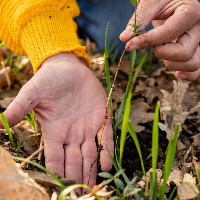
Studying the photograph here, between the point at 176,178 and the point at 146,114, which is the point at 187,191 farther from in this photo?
the point at 146,114

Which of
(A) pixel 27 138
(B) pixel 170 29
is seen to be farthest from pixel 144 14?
(A) pixel 27 138

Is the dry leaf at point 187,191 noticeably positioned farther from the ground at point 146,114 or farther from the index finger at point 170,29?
the index finger at point 170,29

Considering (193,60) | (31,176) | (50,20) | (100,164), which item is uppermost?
(50,20)

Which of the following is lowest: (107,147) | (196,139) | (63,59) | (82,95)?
(196,139)

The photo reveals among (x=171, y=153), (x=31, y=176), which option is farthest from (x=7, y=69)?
(x=171, y=153)

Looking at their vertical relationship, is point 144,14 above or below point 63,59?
above

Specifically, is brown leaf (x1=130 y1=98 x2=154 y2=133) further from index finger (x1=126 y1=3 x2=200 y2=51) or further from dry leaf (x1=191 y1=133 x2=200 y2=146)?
index finger (x1=126 y1=3 x2=200 y2=51)

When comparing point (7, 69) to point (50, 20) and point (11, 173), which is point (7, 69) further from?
point (11, 173)
